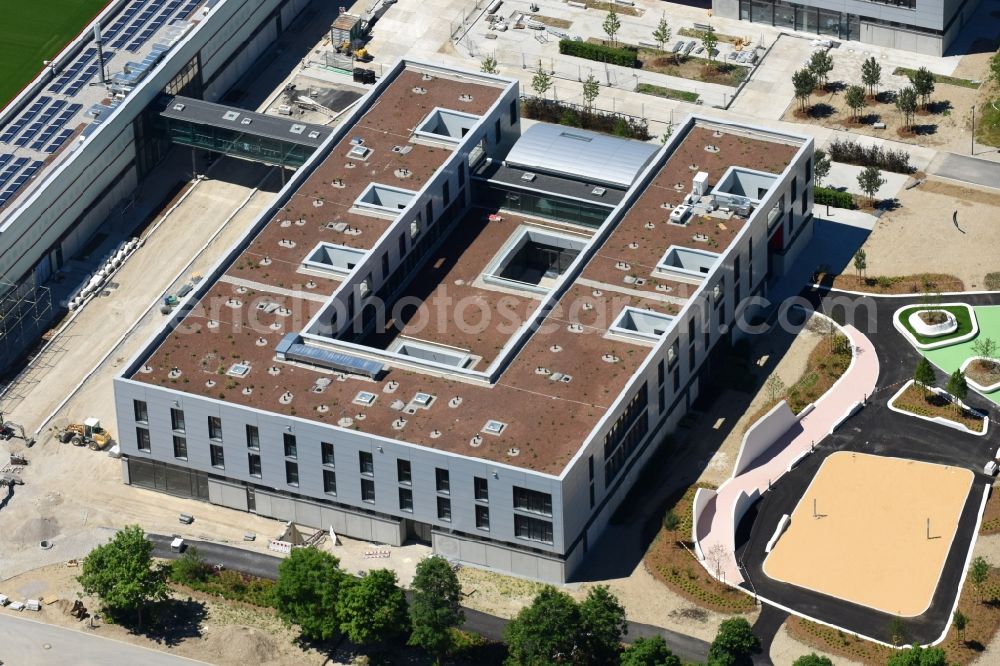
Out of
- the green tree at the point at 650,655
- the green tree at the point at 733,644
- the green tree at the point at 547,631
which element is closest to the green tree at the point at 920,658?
the green tree at the point at 733,644

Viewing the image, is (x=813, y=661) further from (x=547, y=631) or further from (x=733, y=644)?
(x=547, y=631)

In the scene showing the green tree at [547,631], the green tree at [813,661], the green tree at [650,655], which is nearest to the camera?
the green tree at [813,661]

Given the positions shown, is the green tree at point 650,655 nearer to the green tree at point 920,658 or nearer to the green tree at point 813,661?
the green tree at point 813,661

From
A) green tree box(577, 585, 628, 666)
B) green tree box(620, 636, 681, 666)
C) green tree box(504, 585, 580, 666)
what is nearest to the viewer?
green tree box(620, 636, 681, 666)

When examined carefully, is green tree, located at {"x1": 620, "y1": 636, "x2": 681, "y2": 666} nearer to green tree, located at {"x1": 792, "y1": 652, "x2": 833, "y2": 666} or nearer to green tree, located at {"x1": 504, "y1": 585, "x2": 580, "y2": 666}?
green tree, located at {"x1": 504, "y1": 585, "x2": 580, "y2": 666}

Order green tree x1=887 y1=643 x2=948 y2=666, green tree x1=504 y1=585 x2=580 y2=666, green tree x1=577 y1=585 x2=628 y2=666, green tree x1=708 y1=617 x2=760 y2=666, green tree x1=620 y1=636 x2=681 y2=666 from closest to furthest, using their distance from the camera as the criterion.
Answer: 1. green tree x1=887 y1=643 x2=948 y2=666
2. green tree x1=620 y1=636 x2=681 y2=666
3. green tree x1=708 y1=617 x2=760 y2=666
4. green tree x1=504 y1=585 x2=580 y2=666
5. green tree x1=577 y1=585 x2=628 y2=666

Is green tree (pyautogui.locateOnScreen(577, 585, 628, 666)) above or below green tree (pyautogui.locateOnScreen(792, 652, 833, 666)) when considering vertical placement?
above

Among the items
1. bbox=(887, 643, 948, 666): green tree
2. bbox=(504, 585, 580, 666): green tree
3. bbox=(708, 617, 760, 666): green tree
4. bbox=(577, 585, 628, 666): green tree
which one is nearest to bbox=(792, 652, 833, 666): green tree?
bbox=(708, 617, 760, 666): green tree

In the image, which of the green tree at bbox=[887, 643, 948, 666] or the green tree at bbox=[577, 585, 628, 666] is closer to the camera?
the green tree at bbox=[887, 643, 948, 666]
